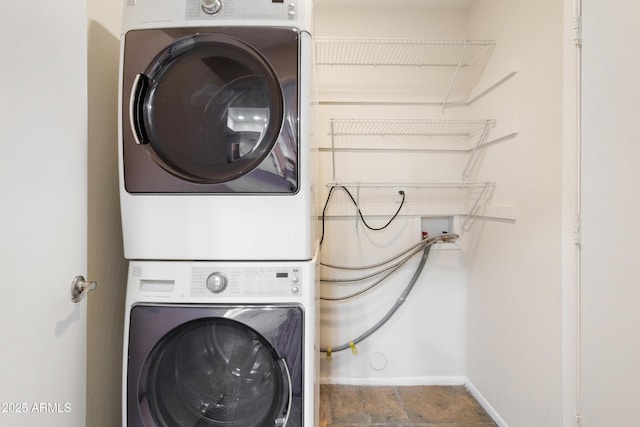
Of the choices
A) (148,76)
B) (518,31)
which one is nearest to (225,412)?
(148,76)

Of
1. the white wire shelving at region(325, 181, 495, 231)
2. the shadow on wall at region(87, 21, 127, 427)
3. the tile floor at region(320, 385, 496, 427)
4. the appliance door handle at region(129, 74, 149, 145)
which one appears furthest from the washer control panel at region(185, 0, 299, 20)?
the tile floor at region(320, 385, 496, 427)

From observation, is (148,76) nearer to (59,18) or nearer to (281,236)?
(59,18)

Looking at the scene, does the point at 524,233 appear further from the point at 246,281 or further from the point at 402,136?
the point at 246,281

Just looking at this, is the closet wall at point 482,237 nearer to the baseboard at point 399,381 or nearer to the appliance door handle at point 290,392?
the baseboard at point 399,381

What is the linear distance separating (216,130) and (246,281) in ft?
1.79

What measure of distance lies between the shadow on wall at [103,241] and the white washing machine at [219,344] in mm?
225

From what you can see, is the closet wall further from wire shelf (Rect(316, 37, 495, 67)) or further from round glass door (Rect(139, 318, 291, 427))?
round glass door (Rect(139, 318, 291, 427))

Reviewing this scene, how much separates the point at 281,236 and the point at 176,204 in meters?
0.38

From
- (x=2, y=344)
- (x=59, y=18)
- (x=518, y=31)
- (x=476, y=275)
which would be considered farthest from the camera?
(x=476, y=275)

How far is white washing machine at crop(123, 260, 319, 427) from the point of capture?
0.93 metres

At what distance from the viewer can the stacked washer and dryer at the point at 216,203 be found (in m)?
0.93

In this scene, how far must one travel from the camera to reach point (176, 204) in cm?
96

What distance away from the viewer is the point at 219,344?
1.01m

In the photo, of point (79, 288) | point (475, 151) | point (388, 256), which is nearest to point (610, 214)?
point (475, 151)
